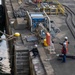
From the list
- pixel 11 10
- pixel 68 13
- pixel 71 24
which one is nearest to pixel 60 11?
pixel 68 13

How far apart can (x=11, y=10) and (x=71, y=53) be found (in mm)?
11030

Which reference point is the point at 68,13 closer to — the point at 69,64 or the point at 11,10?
the point at 11,10

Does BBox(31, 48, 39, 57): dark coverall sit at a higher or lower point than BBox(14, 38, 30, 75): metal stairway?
higher

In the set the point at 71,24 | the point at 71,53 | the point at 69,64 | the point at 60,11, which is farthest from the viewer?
the point at 60,11

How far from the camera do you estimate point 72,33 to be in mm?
19844

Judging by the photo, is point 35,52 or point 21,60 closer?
point 35,52

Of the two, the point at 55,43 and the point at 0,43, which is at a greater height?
the point at 55,43

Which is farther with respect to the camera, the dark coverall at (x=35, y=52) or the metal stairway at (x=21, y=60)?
the metal stairway at (x=21, y=60)

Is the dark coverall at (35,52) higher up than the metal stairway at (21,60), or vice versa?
the dark coverall at (35,52)

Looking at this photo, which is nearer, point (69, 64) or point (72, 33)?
point (69, 64)

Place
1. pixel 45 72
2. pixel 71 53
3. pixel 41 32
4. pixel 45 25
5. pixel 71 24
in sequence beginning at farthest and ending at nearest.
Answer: pixel 71 24, pixel 45 25, pixel 41 32, pixel 71 53, pixel 45 72

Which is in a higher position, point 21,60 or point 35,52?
point 35,52

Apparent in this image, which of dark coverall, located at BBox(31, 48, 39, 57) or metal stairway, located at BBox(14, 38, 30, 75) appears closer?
dark coverall, located at BBox(31, 48, 39, 57)

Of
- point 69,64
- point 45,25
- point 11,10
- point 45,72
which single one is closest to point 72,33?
point 45,25
